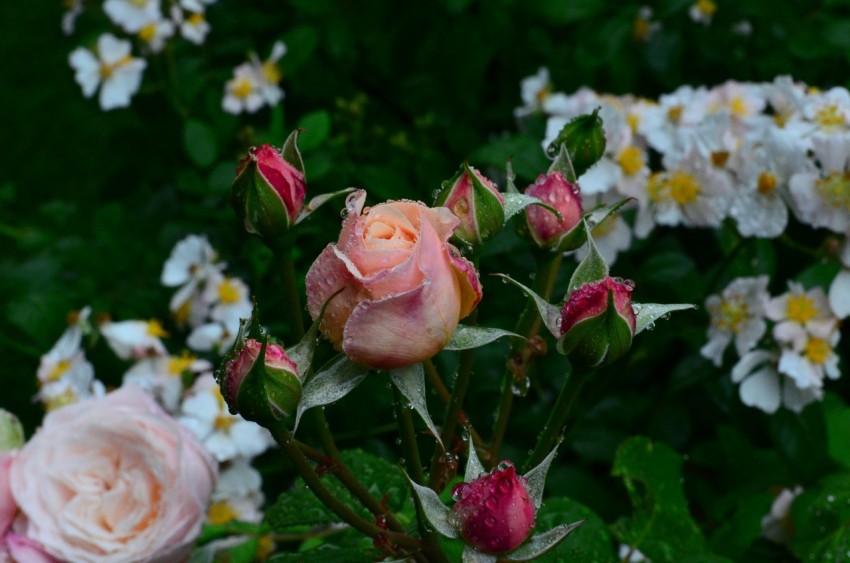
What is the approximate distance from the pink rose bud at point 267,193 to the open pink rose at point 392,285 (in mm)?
103

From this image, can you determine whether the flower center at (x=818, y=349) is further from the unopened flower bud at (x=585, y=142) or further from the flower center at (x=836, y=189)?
the unopened flower bud at (x=585, y=142)

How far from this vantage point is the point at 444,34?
2051 millimetres

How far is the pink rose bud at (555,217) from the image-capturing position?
0.88 meters

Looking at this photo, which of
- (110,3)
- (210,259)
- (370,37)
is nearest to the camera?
(210,259)

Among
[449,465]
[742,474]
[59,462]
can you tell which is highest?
[449,465]

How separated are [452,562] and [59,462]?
0.52 meters

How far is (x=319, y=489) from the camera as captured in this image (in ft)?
2.69

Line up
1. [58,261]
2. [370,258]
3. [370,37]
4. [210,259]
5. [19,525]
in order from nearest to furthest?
[370,258], [19,525], [210,259], [58,261], [370,37]

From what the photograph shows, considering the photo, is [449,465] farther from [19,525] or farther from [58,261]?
[58,261]

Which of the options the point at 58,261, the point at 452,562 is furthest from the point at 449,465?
the point at 58,261

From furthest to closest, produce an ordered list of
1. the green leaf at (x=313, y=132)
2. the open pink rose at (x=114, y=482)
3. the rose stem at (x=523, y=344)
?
the green leaf at (x=313, y=132), the open pink rose at (x=114, y=482), the rose stem at (x=523, y=344)

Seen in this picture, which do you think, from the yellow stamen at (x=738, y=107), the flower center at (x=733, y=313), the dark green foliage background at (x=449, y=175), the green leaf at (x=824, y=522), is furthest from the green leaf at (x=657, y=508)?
the yellow stamen at (x=738, y=107)

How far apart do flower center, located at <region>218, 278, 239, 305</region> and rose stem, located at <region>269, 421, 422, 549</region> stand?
0.85 m

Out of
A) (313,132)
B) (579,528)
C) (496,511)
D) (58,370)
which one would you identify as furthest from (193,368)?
(496,511)
